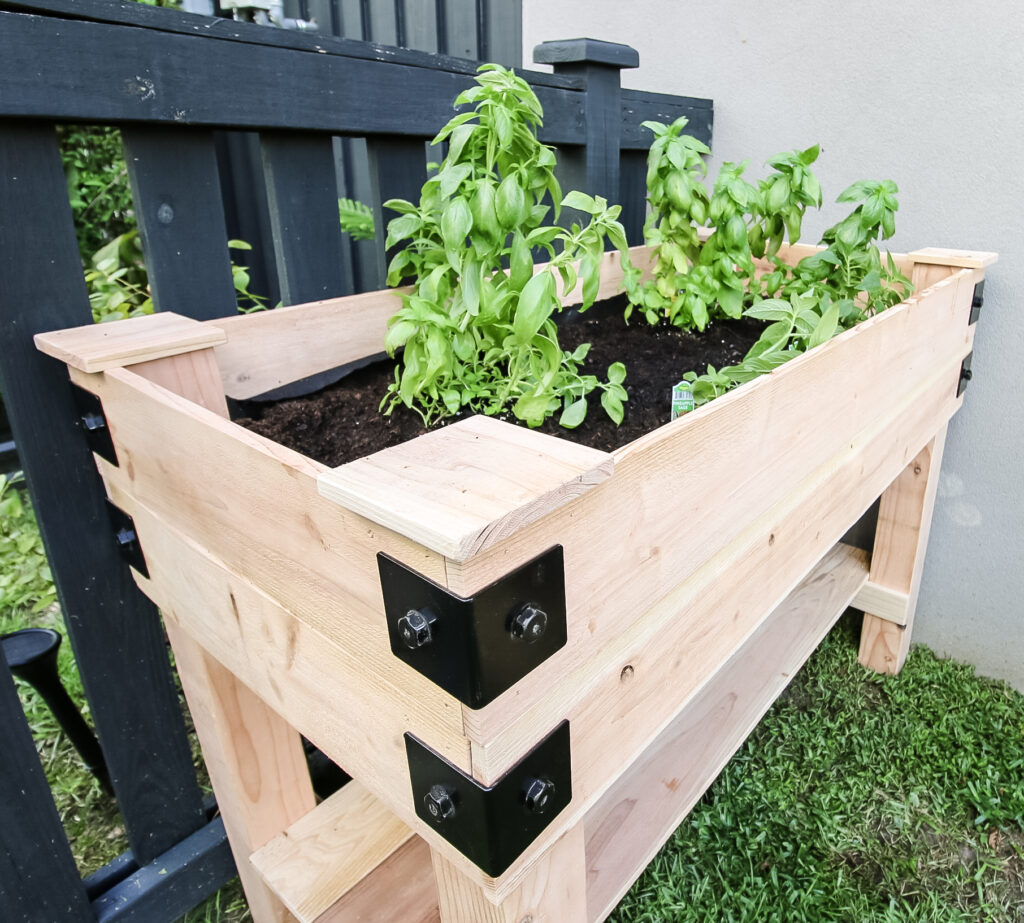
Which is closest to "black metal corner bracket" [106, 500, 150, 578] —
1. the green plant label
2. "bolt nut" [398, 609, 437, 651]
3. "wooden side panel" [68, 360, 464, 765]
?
"wooden side panel" [68, 360, 464, 765]

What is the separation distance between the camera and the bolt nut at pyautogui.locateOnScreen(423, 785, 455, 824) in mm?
577

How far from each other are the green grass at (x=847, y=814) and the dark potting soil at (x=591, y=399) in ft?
2.87

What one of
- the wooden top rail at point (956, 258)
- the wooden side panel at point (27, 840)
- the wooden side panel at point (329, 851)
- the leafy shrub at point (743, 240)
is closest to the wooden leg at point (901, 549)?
the wooden top rail at point (956, 258)

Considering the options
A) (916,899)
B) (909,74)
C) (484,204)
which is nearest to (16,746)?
(484,204)

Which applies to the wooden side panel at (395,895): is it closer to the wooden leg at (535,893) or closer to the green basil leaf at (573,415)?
the wooden leg at (535,893)

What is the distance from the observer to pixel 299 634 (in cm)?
69

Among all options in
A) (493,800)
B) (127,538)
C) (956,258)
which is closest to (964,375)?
(956,258)

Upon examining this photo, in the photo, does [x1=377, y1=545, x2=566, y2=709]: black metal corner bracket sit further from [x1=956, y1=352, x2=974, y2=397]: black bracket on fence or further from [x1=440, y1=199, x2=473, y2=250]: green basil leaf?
[x1=956, y1=352, x2=974, y2=397]: black bracket on fence

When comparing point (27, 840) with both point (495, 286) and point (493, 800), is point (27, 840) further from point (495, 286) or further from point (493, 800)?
point (495, 286)

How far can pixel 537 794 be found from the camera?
23.0 inches

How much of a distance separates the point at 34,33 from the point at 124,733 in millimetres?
914

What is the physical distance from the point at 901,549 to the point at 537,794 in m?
1.41

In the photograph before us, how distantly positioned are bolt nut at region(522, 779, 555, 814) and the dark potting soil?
40cm

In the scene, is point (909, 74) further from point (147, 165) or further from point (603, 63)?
point (147, 165)
